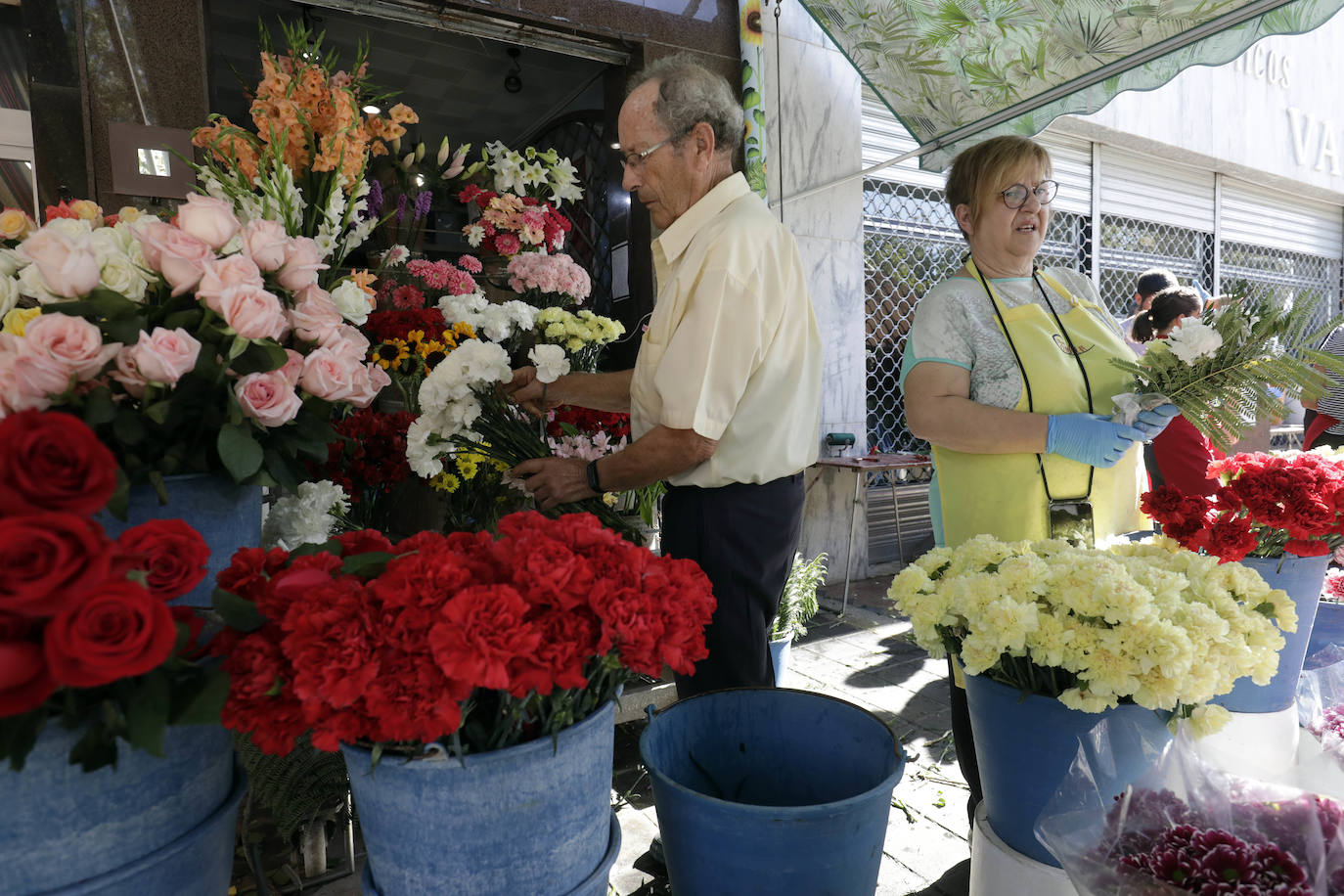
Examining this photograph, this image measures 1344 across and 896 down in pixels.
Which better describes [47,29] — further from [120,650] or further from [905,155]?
[905,155]

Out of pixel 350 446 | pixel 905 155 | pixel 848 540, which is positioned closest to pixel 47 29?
pixel 350 446

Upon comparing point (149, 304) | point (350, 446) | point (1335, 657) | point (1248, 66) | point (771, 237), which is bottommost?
point (1335, 657)

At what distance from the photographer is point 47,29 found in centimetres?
243

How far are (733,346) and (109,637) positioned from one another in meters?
1.12

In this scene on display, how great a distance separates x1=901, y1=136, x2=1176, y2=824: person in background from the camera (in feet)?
5.48

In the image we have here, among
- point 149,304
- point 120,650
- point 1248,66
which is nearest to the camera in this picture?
point 120,650

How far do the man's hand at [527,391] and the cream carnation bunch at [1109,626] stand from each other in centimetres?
98

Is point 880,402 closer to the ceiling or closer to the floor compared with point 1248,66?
closer to the floor

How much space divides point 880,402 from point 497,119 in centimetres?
405

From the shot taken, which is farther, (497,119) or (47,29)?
(497,119)

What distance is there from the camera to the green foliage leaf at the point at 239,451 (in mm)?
873

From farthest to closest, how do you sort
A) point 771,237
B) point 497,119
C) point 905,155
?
point 497,119
point 905,155
point 771,237

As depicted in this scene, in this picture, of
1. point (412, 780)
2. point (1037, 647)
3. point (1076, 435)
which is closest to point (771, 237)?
point (1076, 435)

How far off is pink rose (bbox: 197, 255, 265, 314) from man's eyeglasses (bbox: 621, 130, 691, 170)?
3.23ft
